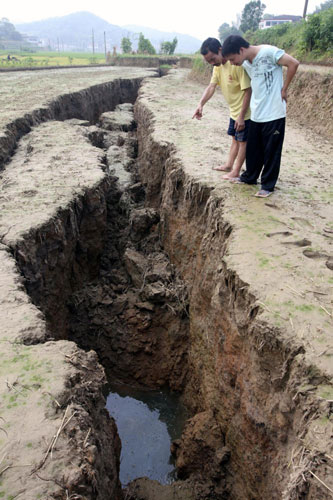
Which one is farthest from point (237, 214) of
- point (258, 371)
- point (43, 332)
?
point (43, 332)

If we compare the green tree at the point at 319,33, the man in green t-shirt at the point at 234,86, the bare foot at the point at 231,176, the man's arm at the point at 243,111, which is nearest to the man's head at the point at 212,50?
the man in green t-shirt at the point at 234,86

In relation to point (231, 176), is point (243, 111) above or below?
above

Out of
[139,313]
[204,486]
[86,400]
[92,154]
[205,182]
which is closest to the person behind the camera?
[86,400]

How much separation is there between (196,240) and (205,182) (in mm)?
699

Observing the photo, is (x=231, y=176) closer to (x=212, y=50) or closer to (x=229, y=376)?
(x=212, y=50)

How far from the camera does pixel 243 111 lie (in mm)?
3793

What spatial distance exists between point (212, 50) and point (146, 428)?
407cm

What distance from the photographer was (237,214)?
3.63 meters

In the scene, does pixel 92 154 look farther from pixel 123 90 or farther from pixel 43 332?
pixel 123 90

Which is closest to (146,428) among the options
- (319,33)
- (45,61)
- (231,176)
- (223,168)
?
(231,176)

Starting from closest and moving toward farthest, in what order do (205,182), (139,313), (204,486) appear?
(204,486) < (205,182) < (139,313)

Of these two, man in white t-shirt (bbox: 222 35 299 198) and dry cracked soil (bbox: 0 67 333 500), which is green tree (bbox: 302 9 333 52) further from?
man in white t-shirt (bbox: 222 35 299 198)

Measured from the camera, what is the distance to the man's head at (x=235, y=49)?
3236mm

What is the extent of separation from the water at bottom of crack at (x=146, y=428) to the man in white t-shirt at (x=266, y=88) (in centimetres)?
302
